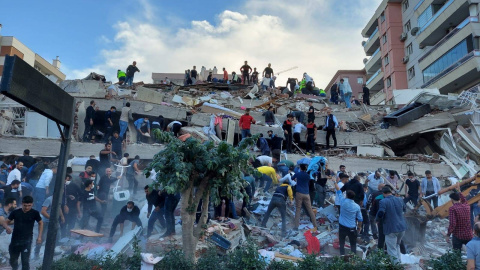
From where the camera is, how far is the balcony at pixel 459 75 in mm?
24641

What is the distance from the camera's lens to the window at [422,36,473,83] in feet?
85.4

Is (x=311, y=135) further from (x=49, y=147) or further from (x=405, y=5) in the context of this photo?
(x=405, y=5)

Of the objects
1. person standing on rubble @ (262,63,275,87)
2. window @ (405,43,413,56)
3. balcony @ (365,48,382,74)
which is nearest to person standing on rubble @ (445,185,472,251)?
person standing on rubble @ (262,63,275,87)

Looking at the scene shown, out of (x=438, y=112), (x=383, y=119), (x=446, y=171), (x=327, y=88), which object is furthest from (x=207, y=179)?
(x=327, y=88)

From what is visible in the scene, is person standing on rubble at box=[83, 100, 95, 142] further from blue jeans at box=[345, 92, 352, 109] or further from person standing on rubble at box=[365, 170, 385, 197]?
blue jeans at box=[345, 92, 352, 109]

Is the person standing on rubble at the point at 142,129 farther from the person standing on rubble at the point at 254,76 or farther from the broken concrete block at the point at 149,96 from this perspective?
the person standing on rubble at the point at 254,76

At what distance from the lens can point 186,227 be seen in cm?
643

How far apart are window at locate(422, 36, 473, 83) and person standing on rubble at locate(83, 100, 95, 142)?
24.3m

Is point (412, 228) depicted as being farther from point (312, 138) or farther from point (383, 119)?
point (383, 119)

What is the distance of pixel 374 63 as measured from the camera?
45.2m

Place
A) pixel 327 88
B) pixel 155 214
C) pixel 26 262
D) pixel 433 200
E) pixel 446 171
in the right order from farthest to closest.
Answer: pixel 327 88 → pixel 446 171 → pixel 433 200 → pixel 155 214 → pixel 26 262

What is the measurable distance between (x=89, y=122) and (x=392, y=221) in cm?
1176

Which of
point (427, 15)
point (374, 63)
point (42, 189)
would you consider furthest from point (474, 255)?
point (374, 63)

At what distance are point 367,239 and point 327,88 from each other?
1955 inches
